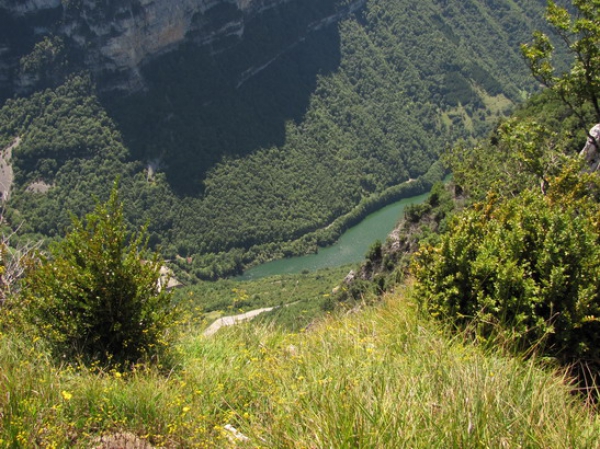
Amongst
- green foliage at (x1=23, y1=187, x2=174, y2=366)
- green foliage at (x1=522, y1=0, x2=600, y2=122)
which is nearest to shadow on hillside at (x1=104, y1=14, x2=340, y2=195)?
green foliage at (x1=522, y1=0, x2=600, y2=122)

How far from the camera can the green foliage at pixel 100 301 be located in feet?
19.8

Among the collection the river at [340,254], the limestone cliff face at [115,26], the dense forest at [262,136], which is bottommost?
the river at [340,254]

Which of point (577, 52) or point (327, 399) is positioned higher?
point (577, 52)

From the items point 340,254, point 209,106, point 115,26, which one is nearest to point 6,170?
point 115,26

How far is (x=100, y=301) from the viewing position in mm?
6148

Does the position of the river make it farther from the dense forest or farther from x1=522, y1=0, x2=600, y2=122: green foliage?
x1=522, y1=0, x2=600, y2=122: green foliage

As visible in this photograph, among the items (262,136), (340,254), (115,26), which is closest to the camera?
(340,254)

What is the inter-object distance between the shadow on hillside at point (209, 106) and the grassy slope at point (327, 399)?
342 ft

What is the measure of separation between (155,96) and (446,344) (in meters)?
119

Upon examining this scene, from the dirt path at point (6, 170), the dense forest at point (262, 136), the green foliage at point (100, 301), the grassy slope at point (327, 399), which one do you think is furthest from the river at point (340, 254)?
the grassy slope at point (327, 399)

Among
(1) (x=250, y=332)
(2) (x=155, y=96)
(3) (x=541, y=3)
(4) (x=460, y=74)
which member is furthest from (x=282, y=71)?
(1) (x=250, y=332)

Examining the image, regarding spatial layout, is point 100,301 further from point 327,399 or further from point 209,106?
point 209,106

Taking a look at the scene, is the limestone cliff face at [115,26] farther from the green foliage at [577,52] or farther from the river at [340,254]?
the green foliage at [577,52]

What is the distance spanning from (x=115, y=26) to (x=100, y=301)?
113653 mm
